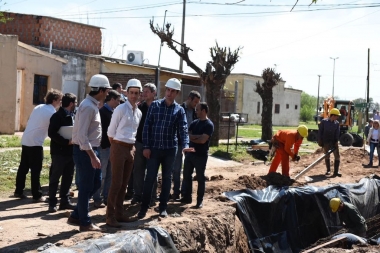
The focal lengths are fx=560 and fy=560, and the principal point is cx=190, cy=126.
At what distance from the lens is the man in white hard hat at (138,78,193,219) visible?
8273 mm

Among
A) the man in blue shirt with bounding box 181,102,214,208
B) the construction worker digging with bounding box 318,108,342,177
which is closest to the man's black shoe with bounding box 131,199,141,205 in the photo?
the man in blue shirt with bounding box 181,102,214,208

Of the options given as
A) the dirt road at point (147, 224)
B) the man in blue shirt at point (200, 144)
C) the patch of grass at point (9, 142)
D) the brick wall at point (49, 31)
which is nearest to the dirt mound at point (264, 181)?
the dirt road at point (147, 224)

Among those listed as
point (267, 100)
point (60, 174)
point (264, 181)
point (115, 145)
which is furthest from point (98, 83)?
point (267, 100)

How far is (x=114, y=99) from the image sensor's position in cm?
893

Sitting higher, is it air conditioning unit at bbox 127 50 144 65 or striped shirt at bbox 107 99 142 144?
air conditioning unit at bbox 127 50 144 65

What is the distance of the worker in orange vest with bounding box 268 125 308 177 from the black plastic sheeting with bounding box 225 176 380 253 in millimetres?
1273

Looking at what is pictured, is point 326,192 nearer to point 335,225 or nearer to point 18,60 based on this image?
point 335,225

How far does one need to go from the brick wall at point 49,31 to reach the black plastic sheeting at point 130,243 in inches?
985

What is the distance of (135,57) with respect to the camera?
100 feet

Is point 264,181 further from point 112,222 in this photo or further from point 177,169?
point 112,222

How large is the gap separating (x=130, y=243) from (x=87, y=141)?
1.39 metres

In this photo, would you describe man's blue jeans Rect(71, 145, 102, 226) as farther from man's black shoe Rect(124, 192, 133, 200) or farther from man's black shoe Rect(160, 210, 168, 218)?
man's black shoe Rect(124, 192, 133, 200)

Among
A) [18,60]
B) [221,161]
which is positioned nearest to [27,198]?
[221,161]

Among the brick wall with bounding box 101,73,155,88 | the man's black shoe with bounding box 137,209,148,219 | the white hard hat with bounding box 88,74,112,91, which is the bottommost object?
the man's black shoe with bounding box 137,209,148,219
